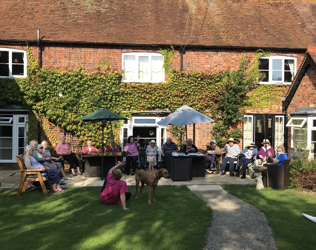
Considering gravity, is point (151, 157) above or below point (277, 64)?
below

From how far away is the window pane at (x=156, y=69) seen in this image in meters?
13.8

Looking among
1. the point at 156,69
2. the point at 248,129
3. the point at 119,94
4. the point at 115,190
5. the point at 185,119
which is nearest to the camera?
the point at 115,190

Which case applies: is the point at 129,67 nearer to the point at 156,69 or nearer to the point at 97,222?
the point at 156,69

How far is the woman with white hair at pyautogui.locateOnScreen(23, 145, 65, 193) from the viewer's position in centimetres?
791

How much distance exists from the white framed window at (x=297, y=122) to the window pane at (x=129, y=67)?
706cm

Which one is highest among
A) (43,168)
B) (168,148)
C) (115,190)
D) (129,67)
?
(129,67)

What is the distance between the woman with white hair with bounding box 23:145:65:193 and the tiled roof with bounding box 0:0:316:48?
6763 mm

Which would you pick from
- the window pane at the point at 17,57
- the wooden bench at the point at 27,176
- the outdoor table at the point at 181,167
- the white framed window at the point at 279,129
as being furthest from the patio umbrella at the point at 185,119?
the window pane at the point at 17,57

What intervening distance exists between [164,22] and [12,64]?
7.14 metres

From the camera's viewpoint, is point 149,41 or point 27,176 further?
point 149,41

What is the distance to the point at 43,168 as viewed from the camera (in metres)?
7.97

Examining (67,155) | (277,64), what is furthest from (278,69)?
(67,155)

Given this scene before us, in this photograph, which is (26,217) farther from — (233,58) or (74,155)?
(233,58)

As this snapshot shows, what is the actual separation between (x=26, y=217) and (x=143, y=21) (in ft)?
36.5
